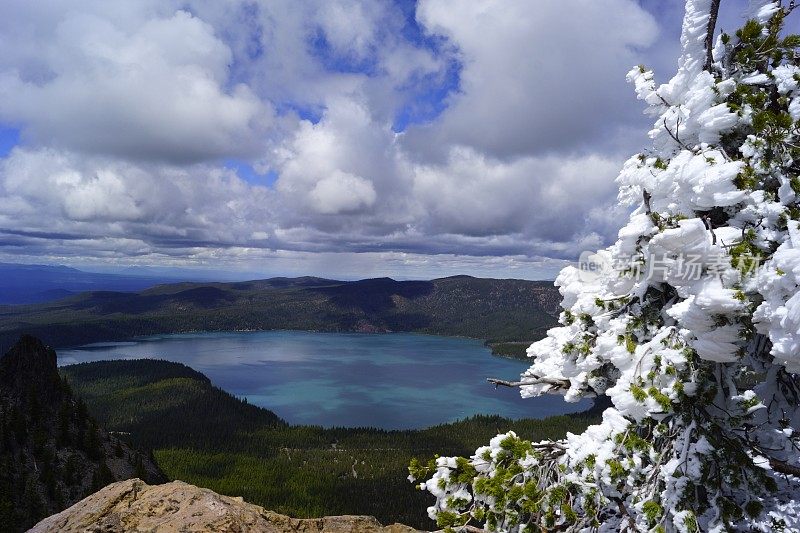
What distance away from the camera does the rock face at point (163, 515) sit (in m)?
7.85

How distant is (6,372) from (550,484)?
115 m

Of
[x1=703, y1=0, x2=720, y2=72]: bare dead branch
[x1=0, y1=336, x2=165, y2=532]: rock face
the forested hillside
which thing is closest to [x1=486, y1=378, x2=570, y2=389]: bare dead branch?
[x1=703, y1=0, x2=720, y2=72]: bare dead branch

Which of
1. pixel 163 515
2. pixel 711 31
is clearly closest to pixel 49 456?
pixel 163 515

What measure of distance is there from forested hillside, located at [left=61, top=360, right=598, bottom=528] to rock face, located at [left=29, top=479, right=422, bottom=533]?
88.8 meters

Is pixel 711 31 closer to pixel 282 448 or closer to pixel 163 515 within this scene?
pixel 163 515

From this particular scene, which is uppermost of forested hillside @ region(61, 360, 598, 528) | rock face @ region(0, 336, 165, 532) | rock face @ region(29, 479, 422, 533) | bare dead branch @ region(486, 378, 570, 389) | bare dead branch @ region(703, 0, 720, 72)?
bare dead branch @ region(703, 0, 720, 72)

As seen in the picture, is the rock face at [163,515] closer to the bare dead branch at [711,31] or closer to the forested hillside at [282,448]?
the bare dead branch at [711,31]

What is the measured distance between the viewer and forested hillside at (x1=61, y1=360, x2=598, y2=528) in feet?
355

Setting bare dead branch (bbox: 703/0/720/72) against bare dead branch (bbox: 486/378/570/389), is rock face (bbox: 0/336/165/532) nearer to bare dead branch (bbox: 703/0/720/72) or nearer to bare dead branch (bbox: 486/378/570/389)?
Answer: bare dead branch (bbox: 486/378/570/389)

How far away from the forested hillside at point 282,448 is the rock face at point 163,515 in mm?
88773

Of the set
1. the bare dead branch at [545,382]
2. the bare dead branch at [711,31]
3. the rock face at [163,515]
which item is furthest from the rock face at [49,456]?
the bare dead branch at [711,31]

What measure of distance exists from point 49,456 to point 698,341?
81.0 meters

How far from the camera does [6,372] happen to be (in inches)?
3573

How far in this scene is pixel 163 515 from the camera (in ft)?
26.9
